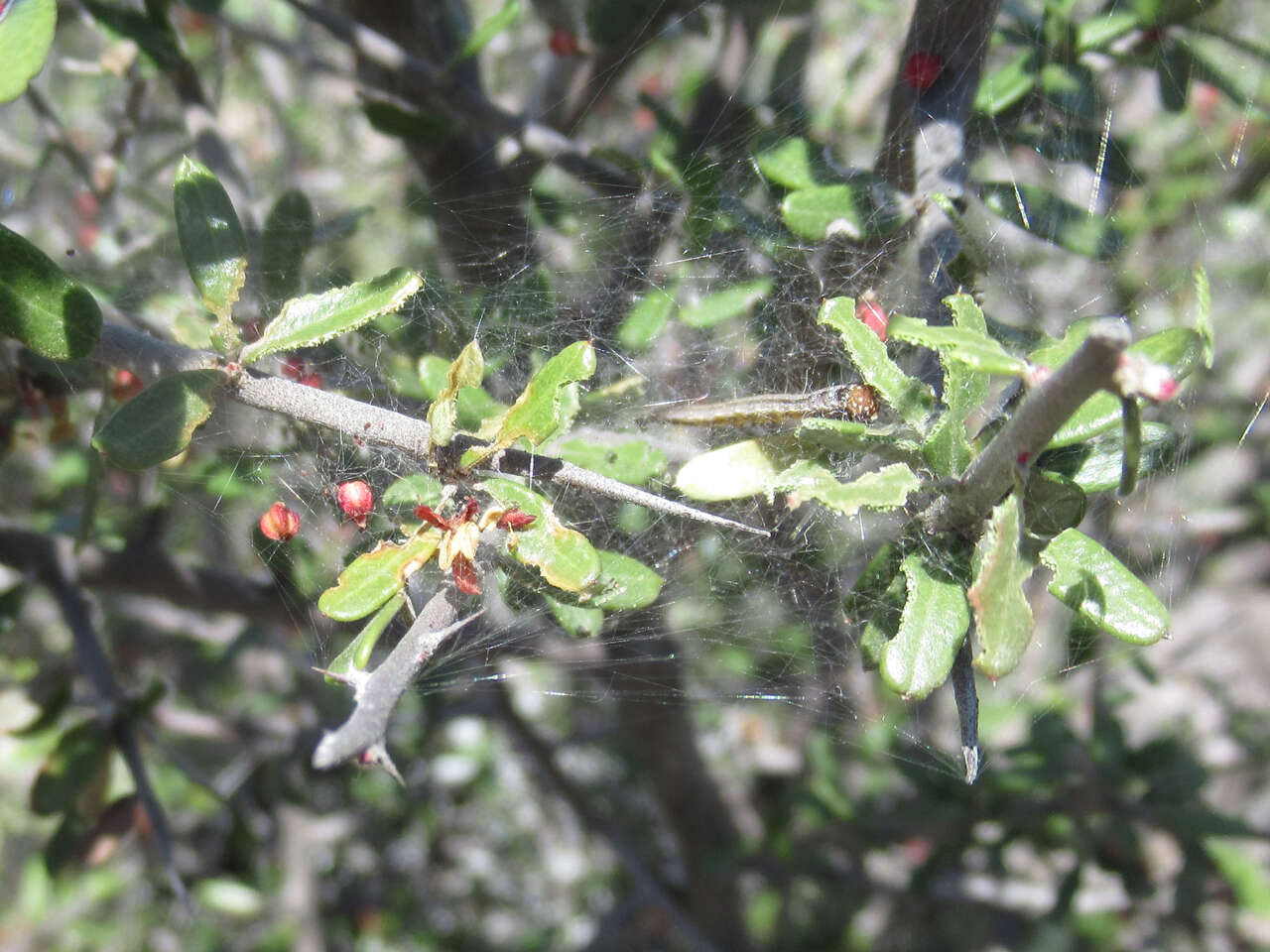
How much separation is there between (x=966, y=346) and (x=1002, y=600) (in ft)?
0.66

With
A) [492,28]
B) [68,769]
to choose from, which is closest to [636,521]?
[492,28]

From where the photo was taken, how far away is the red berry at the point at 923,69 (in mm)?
1290

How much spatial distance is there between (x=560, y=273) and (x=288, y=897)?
6.41 ft

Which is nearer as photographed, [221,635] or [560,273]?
[560,273]

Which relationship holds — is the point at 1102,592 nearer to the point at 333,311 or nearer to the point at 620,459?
the point at 620,459

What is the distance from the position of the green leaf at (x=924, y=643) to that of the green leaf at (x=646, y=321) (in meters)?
0.64

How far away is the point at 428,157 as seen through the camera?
79.5 inches

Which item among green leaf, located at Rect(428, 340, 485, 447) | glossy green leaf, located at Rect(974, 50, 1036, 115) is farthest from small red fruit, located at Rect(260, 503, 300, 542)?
glossy green leaf, located at Rect(974, 50, 1036, 115)

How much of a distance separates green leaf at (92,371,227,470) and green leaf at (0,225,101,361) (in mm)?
118

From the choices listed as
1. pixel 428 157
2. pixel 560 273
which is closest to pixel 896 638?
pixel 560 273

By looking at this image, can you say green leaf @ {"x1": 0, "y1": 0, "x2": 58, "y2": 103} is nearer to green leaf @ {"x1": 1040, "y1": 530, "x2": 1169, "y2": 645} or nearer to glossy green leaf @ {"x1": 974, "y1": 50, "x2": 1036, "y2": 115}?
green leaf @ {"x1": 1040, "y1": 530, "x2": 1169, "y2": 645}

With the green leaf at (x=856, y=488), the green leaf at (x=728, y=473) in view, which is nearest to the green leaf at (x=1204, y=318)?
the green leaf at (x=856, y=488)

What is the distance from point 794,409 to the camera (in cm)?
102

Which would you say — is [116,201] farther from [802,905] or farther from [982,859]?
[802,905]
